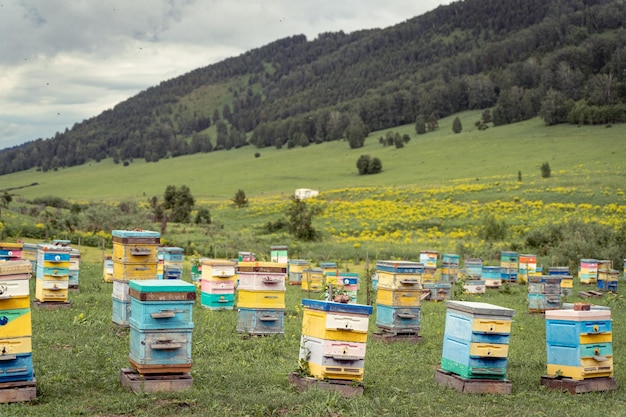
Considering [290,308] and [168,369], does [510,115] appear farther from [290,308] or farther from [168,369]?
[168,369]

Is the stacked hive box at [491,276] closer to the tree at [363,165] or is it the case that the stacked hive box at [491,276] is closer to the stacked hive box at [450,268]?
the stacked hive box at [450,268]

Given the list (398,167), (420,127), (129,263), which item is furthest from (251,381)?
(420,127)

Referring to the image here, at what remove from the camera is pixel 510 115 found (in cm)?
13250

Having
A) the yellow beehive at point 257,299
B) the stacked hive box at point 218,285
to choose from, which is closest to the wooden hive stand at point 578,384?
the yellow beehive at point 257,299

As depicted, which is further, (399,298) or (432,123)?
(432,123)

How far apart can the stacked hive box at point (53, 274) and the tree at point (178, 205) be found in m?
46.4

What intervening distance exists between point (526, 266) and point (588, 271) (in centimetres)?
277

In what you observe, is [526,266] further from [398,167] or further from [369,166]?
[369,166]

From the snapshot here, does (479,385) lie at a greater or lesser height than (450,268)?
lesser

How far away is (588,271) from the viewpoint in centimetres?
3488

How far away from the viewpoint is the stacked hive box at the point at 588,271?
34.7 metres

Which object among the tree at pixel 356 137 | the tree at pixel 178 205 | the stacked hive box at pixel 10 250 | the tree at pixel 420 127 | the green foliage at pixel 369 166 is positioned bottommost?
the stacked hive box at pixel 10 250

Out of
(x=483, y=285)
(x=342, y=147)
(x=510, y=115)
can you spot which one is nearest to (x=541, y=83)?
(x=510, y=115)

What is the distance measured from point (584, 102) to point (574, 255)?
8553 cm
